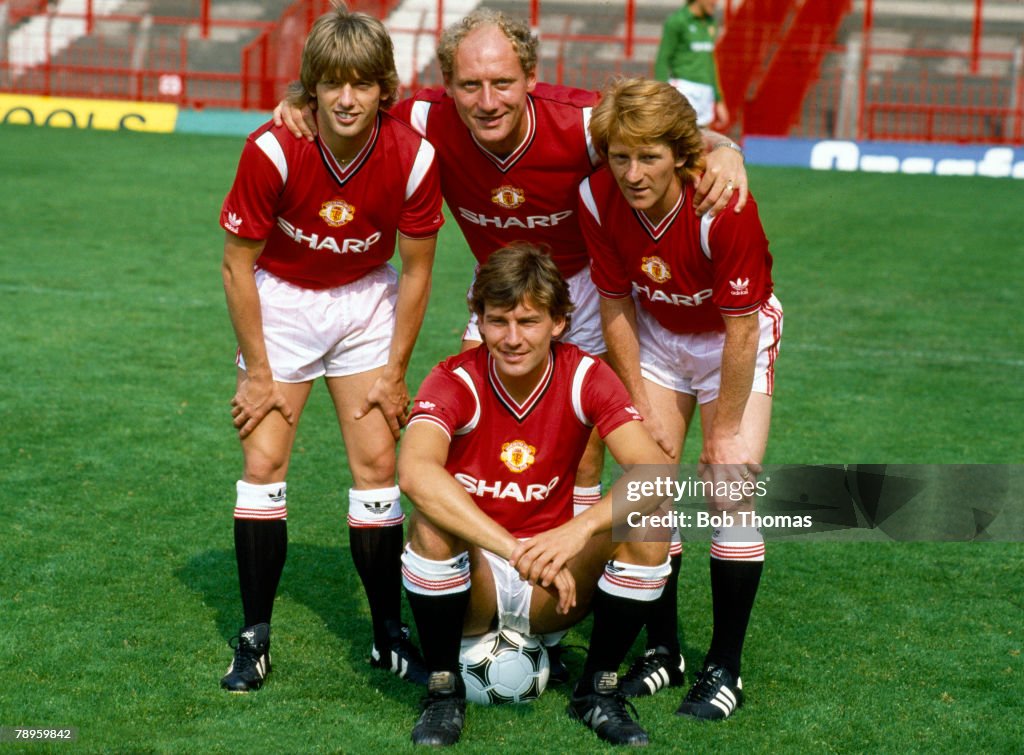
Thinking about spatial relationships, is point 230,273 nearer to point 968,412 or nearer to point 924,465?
point 924,465

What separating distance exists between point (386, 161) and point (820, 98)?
19741mm

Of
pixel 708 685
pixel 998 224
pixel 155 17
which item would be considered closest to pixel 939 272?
pixel 998 224

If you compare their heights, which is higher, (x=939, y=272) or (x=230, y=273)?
(x=230, y=273)

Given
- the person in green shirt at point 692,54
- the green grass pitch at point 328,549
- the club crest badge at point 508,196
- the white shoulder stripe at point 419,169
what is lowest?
the green grass pitch at point 328,549

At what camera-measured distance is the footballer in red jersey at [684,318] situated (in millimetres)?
4188

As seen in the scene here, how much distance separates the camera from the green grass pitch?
13.9ft

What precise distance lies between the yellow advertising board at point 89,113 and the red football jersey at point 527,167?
17.7 meters

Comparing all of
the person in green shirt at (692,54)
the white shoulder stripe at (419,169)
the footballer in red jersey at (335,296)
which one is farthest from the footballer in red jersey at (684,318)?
the person in green shirt at (692,54)

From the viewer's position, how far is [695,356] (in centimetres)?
467

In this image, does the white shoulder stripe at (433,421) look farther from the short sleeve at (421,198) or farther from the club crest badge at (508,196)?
the club crest badge at (508,196)

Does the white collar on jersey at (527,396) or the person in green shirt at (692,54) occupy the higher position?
the person in green shirt at (692,54)

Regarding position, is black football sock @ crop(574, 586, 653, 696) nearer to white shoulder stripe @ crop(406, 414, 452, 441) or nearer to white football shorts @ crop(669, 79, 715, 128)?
white shoulder stripe @ crop(406, 414, 452, 441)

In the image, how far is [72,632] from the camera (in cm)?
477

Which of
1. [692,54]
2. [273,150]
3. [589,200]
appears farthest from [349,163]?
[692,54]
